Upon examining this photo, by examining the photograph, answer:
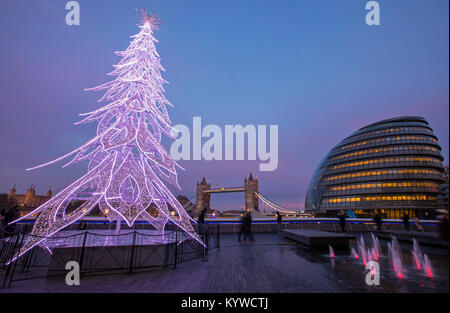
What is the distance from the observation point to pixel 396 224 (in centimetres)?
2262

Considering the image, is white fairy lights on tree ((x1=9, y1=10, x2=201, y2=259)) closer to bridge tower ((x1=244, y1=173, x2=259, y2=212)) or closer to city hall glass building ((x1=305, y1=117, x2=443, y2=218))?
city hall glass building ((x1=305, y1=117, x2=443, y2=218))

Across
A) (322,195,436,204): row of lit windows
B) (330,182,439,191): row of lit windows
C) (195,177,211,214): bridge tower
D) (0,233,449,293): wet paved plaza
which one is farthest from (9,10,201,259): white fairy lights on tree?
(195,177,211,214): bridge tower

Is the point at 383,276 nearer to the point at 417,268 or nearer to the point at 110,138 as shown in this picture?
the point at 417,268

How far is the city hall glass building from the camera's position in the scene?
155 feet

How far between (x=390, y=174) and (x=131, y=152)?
59.5m

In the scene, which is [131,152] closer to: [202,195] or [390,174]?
[390,174]

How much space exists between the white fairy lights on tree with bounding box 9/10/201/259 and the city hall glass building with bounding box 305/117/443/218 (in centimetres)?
5093

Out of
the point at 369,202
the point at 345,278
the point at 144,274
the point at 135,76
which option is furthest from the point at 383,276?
the point at 369,202

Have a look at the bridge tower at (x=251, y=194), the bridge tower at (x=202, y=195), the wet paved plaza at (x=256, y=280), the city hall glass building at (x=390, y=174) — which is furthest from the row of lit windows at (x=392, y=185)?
the bridge tower at (x=202, y=195)

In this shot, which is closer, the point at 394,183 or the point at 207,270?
the point at 207,270

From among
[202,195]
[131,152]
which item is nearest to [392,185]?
[131,152]

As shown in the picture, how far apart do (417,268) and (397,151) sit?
54.3 meters
